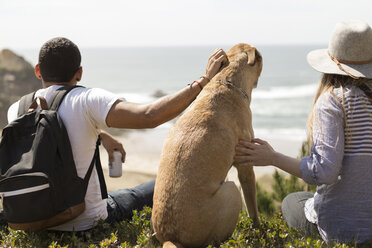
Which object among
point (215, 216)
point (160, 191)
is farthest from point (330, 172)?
point (160, 191)

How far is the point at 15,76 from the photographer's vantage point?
64.3 feet

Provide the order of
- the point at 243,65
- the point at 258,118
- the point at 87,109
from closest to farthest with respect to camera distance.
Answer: the point at 87,109 < the point at 243,65 < the point at 258,118

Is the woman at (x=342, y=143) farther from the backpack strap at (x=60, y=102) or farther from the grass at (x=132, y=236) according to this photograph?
the backpack strap at (x=60, y=102)

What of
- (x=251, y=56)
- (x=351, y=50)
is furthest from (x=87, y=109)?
(x=351, y=50)

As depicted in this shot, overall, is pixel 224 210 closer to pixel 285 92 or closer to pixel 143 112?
pixel 143 112

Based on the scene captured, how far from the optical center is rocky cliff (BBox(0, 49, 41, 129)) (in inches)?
764

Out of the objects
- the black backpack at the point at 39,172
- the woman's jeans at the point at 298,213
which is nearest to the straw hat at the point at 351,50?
the woman's jeans at the point at 298,213

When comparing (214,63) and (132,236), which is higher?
(214,63)

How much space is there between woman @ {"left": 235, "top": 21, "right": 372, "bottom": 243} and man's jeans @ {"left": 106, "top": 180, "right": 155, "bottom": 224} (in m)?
1.66

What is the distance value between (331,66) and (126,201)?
2549mm

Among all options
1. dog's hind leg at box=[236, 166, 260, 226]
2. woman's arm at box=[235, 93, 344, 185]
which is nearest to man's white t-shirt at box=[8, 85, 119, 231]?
dog's hind leg at box=[236, 166, 260, 226]

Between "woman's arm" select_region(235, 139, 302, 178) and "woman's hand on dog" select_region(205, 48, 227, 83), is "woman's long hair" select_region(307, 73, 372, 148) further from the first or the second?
"woman's hand on dog" select_region(205, 48, 227, 83)

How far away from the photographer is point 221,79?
13.1ft

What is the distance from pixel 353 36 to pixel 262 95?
31.6m
